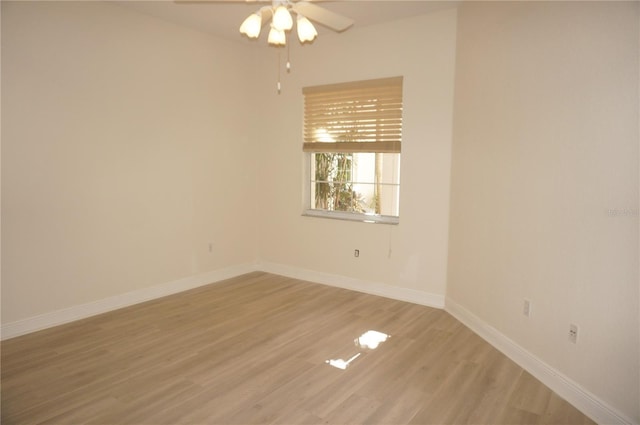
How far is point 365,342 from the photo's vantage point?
339cm

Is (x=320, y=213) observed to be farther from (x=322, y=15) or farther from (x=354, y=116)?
(x=322, y=15)

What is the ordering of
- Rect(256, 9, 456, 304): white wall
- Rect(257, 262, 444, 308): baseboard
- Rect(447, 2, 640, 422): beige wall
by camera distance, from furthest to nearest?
1. Rect(257, 262, 444, 308): baseboard
2. Rect(256, 9, 456, 304): white wall
3. Rect(447, 2, 640, 422): beige wall

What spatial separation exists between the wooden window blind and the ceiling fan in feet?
6.27

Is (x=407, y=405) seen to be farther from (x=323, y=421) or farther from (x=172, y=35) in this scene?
(x=172, y=35)

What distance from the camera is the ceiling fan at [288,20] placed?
7.49 ft

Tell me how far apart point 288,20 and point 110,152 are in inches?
98.1

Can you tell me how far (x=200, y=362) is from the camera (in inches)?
119

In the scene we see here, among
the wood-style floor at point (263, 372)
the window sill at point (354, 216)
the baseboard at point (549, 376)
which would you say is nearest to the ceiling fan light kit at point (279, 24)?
the wood-style floor at point (263, 372)

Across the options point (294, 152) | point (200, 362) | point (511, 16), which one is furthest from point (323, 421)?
point (294, 152)

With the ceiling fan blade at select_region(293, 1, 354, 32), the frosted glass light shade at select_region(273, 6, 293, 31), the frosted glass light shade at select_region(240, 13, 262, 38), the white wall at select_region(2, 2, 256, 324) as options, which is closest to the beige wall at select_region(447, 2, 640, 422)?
the ceiling fan blade at select_region(293, 1, 354, 32)

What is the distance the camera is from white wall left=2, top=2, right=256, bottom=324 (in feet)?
11.0

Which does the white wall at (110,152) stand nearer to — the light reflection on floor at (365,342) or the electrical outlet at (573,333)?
the light reflection on floor at (365,342)

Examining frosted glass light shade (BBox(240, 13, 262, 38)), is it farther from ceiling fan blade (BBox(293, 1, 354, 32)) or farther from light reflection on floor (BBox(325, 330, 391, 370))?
light reflection on floor (BBox(325, 330, 391, 370))

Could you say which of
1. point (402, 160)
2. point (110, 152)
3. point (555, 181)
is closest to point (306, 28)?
point (555, 181)
